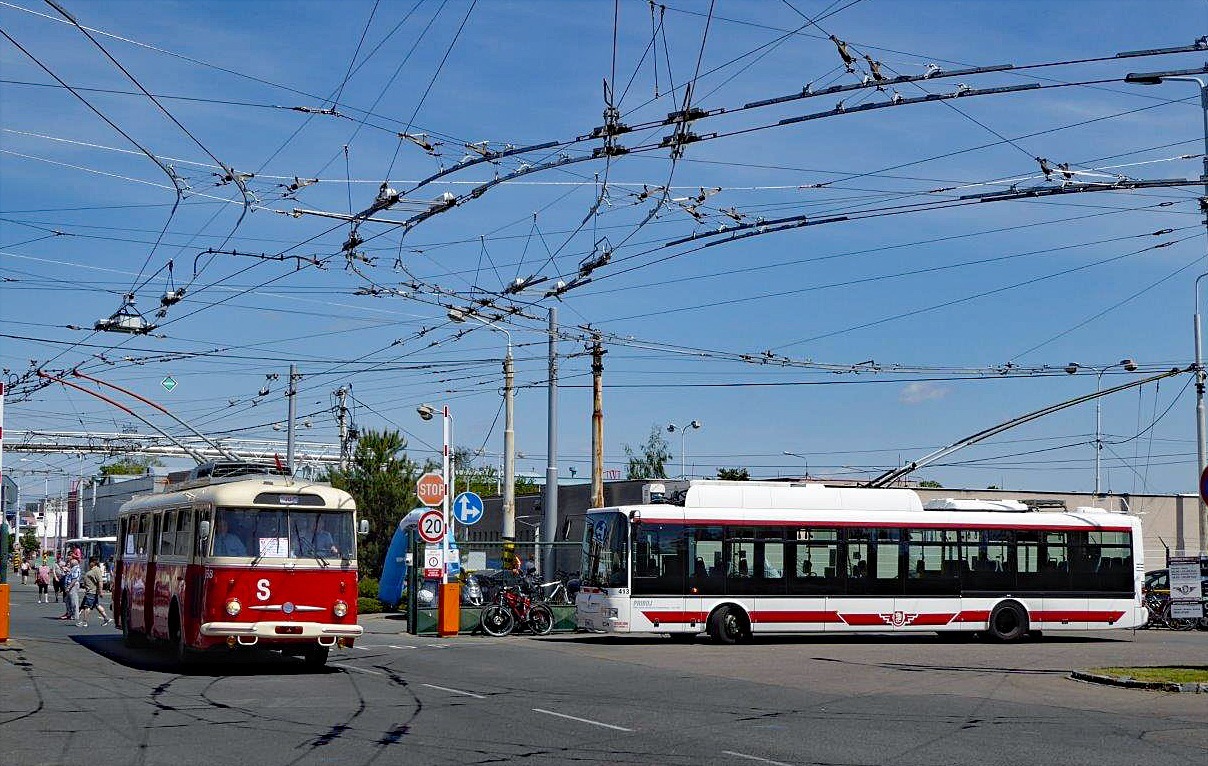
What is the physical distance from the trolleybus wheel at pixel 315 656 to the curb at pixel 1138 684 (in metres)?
11.6

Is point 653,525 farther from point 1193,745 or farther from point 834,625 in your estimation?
point 1193,745

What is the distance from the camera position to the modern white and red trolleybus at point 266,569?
1944 cm

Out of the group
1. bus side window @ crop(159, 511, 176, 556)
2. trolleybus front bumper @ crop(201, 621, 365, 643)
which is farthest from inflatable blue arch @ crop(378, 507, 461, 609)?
trolleybus front bumper @ crop(201, 621, 365, 643)

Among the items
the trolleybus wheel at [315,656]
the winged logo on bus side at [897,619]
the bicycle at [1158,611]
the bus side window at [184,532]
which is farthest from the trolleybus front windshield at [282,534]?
the bicycle at [1158,611]

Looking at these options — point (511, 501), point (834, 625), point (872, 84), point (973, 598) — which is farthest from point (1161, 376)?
point (872, 84)

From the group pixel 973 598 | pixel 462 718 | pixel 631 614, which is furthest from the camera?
pixel 973 598

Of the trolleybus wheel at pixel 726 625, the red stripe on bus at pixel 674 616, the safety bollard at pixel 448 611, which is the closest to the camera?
the red stripe on bus at pixel 674 616

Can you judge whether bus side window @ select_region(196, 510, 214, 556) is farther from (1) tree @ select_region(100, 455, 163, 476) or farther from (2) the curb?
(1) tree @ select_region(100, 455, 163, 476)

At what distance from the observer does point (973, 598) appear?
2978 cm

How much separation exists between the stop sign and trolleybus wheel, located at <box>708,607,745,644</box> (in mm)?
6726

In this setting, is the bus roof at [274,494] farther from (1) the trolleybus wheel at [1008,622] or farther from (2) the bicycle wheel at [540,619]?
(1) the trolleybus wheel at [1008,622]

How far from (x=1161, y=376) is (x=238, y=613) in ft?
72.9

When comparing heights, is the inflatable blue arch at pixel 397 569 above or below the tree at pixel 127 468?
below

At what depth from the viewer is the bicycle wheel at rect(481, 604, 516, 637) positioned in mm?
30609
